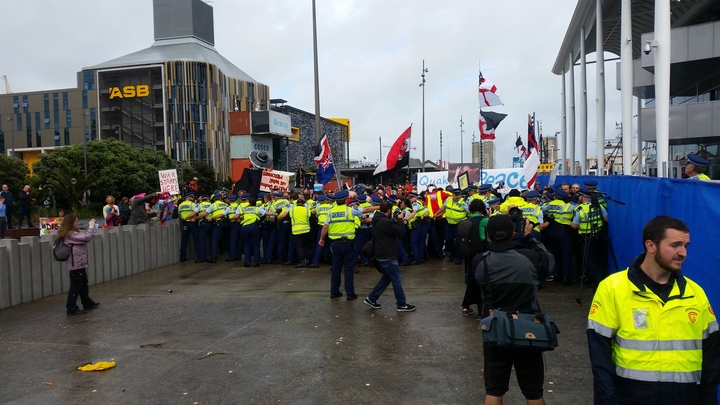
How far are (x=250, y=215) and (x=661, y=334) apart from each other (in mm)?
11763

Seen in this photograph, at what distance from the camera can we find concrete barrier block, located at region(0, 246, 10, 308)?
9.65 meters

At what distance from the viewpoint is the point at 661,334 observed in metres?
3.00

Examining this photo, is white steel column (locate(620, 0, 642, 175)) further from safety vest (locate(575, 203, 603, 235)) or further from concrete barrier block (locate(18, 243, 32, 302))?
concrete barrier block (locate(18, 243, 32, 302))

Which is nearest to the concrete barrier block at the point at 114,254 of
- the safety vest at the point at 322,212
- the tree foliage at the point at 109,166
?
the safety vest at the point at 322,212

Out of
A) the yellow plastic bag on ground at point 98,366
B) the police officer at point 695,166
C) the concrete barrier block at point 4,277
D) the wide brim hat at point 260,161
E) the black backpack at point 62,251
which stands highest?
the wide brim hat at point 260,161

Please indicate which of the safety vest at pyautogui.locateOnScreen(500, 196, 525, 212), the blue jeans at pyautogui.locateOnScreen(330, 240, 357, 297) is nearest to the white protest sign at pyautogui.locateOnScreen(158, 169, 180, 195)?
the blue jeans at pyautogui.locateOnScreen(330, 240, 357, 297)

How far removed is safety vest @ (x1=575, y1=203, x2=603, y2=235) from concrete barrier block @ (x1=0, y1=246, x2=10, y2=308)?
9.84 metres

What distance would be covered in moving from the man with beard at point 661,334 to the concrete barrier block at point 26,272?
10047 millimetres

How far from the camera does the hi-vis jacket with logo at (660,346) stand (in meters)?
2.99

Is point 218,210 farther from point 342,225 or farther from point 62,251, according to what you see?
point 342,225

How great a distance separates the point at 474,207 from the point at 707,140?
23.0 meters

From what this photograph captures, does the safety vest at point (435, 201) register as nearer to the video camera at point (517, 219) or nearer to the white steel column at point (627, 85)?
the white steel column at point (627, 85)

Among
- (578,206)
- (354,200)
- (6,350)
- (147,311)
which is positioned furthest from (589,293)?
(6,350)

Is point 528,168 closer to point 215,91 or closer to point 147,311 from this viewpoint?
point 147,311
